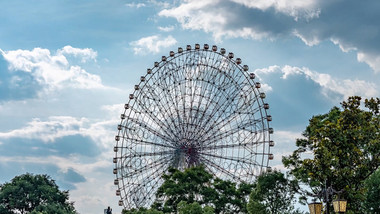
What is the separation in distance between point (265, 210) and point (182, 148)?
1117 cm

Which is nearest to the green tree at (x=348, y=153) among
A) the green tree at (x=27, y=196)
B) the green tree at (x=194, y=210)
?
the green tree at (x=194, y=210)

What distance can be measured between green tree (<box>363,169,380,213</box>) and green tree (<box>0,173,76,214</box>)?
36686mm

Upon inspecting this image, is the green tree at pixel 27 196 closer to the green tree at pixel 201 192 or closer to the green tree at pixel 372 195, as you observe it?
the green tree at pixel 201 192

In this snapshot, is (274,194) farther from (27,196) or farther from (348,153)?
(27,196)

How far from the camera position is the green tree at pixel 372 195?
122ft

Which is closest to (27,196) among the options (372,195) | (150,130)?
(150,130)

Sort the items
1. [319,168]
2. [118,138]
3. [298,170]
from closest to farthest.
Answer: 1. [319,168]
2. [298,170]
3. [118,138]

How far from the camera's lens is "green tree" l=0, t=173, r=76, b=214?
62781mm

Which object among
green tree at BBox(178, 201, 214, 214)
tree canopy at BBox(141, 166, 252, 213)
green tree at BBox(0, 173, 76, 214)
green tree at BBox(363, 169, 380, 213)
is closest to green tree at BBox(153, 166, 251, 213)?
tree canopy at BBox(141, 166, 252, 213)

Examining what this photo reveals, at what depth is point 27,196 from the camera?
63.5m

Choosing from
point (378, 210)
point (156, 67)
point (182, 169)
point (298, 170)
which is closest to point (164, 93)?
point (156, 67)

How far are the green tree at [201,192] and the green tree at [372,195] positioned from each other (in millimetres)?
11936

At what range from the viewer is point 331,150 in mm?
31125

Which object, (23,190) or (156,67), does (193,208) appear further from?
(23,190)
